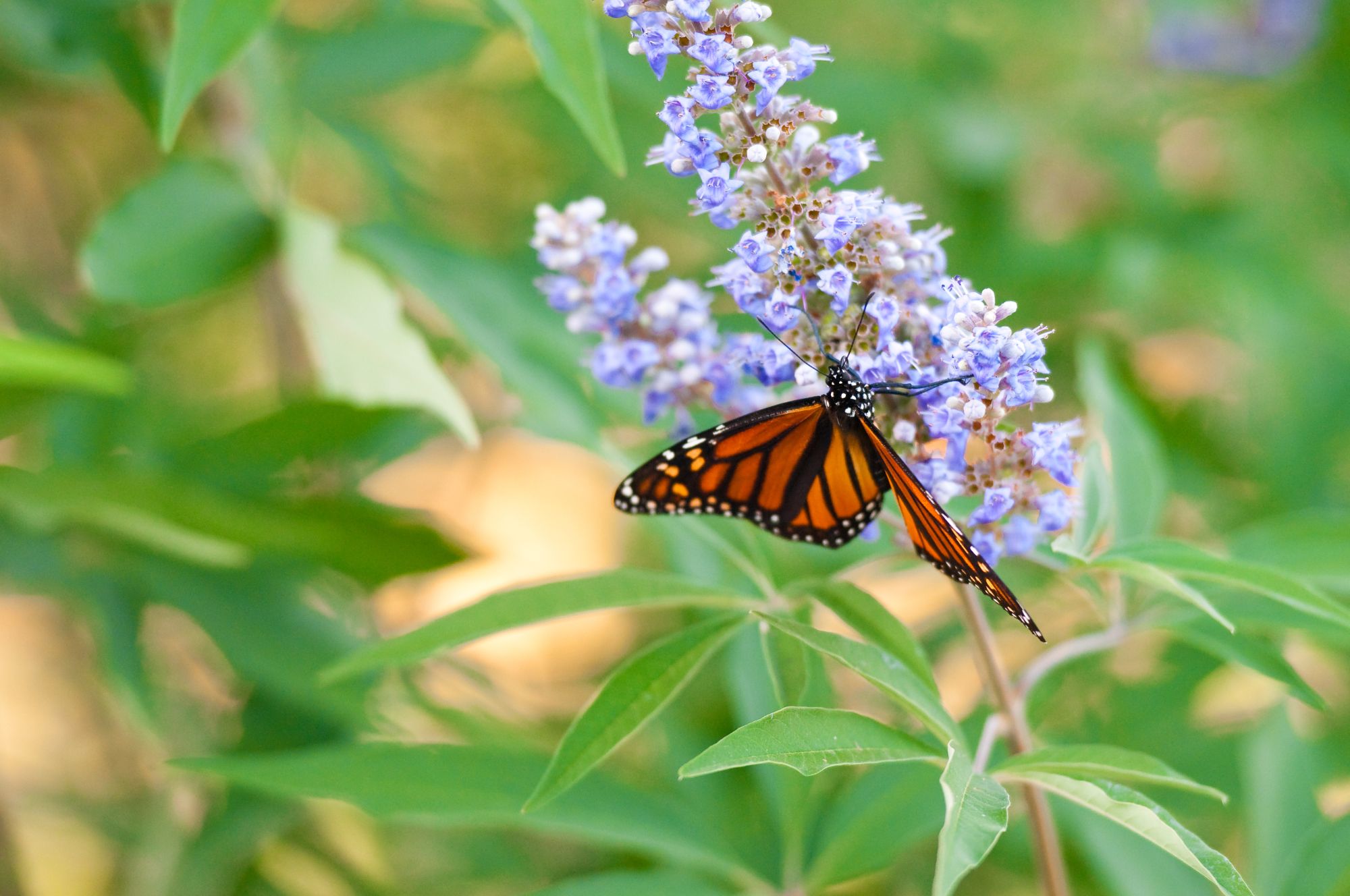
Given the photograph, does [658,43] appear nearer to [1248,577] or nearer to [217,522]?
[1248,577]

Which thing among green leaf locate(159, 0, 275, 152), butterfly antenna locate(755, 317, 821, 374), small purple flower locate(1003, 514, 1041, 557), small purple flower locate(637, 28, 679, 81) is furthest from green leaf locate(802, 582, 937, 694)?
green leaf locate(159, 0, 275, 152)

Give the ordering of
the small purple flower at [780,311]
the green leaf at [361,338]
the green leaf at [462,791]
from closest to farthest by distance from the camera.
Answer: the small purple flower at [780,311] < the green leaf at [462,791] < the green leaf at [361,338]

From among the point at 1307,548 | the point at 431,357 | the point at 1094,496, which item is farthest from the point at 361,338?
the point at 1307,548

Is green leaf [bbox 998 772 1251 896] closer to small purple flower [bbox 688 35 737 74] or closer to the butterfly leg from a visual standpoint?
the butterfly leg

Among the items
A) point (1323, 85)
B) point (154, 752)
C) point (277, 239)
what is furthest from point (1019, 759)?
point (1323, 85)

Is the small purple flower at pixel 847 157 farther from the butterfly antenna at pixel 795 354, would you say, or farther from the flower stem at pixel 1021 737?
the flower stem at pixel 1021 737

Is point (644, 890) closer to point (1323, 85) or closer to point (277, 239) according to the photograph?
point (277, 239)

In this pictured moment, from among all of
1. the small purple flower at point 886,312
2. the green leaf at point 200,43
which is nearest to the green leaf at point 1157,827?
the small purple flower at point 886,312
